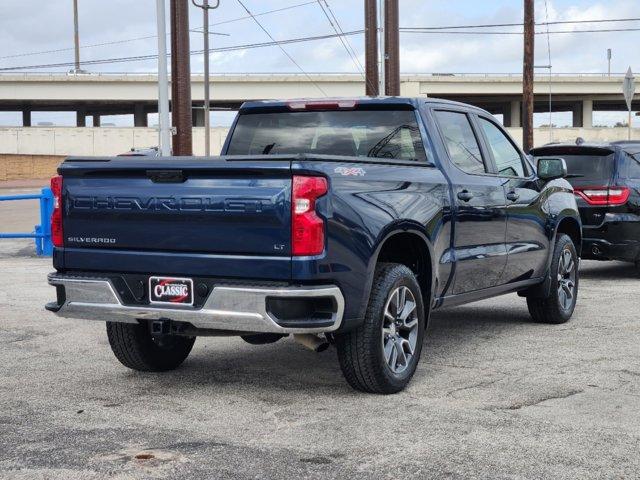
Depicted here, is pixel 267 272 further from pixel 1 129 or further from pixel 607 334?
pixel 1 129

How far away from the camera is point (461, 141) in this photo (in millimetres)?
7922

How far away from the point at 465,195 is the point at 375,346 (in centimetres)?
178

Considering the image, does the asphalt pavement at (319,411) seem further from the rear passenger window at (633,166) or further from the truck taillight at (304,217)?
the rear passenger window at (633,166)

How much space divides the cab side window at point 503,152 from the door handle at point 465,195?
95 centimetres

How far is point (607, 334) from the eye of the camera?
28.8ft

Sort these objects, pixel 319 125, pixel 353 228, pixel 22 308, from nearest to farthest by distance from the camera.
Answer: pixel 353 228 < pixel 319 125 < pixel 22 308

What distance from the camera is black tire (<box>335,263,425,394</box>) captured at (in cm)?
619

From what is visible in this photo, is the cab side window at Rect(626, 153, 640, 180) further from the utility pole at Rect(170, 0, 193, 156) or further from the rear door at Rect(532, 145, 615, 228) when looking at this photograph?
the utility pole at Rect(170, 0, 193, 156)

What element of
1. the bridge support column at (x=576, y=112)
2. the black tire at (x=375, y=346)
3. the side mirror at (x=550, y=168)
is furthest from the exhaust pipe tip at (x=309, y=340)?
the bridge support column at (x=576, y=112)

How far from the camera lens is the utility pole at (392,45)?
2941 cm

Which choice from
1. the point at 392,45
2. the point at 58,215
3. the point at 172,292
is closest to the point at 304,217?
the point at 172,292

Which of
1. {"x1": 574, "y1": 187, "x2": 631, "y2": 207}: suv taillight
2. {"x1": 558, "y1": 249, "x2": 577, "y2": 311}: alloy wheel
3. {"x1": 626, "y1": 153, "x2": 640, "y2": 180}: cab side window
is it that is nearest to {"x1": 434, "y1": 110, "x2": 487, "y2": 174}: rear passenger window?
{"x1": 558, "y1": 249, "x2": 577, "y2": 311}: alloy wheel

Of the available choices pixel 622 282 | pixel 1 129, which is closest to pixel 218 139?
pixel 1 129

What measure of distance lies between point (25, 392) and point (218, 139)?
6883cm
